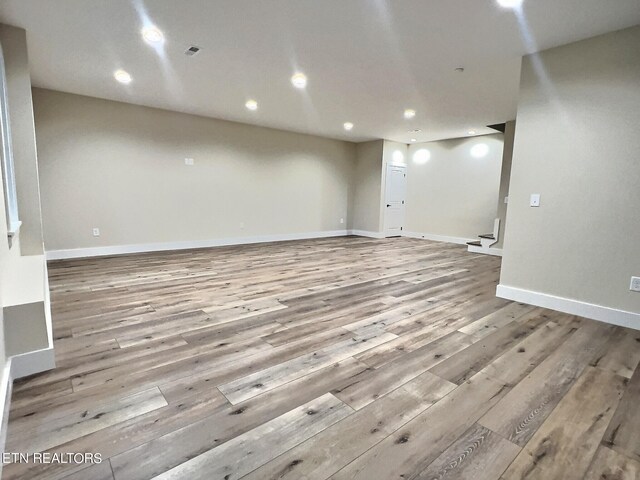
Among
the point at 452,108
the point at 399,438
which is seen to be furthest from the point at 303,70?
the point at 399,438

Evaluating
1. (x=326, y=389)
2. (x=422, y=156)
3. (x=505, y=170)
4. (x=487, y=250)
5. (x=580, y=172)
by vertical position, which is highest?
(x=422, y=156)

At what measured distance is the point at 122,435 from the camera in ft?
4.85

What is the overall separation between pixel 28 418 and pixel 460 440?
6.62 ft

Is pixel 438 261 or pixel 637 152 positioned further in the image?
pixel 438 261

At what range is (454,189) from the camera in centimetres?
803

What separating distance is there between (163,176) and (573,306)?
20.3 ft

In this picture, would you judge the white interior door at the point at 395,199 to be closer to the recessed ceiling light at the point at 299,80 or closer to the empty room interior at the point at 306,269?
the empty room interior at the point at 306,269

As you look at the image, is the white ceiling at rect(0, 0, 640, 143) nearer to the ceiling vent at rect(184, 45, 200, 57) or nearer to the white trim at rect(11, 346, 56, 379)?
the ceiling vent at rect(184, 45, 200, 57)

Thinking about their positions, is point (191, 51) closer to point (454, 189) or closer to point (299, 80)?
point (299, 80)

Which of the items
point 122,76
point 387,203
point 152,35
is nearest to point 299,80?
point 152,35

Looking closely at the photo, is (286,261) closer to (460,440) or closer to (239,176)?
(239,176)

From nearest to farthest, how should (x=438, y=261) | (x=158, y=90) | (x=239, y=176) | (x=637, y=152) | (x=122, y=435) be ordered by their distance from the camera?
(x=122, y=435), (x=637, y=152), (x=158, y=90), (x=438, y=261), (x=239, y=176)

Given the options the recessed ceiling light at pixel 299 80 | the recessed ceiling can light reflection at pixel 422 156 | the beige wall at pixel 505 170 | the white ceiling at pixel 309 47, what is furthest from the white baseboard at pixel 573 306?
the recessed ceiling can light reflection at pixel 422 156

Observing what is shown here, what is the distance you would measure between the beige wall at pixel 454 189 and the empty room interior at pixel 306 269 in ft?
4.04
